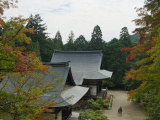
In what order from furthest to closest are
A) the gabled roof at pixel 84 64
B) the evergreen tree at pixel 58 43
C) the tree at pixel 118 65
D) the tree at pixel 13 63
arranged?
the evergreen tree at pixel 58 43 → the tree at pixel 118 65 → the gabled roof at pixel 84 64 → the tree at pixel 13 63

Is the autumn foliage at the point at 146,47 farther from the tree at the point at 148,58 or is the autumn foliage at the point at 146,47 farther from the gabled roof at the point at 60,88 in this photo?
the gabled roof at the point at 60,88

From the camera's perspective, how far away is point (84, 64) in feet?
65.8

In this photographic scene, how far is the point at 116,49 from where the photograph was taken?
101 ft

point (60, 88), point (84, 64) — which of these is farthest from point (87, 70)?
point (60, 88)

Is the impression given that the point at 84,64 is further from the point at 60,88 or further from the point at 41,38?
the point at 41,38

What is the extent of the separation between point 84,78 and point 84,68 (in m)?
2.95

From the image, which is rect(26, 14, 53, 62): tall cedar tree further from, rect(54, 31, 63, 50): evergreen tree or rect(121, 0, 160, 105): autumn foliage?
rect(121, 0, 160, 105): autumn foliage

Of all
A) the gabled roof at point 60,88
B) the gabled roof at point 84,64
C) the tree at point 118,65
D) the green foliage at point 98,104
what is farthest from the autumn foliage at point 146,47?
the tree at point 118,65

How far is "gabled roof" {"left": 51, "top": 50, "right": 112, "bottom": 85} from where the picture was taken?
16.9 metres

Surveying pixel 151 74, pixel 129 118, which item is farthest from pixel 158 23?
pixel 129 118

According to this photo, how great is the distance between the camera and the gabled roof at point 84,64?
55.5ft

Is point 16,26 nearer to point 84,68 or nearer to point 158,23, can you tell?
point 158,23

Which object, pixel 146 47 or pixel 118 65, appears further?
pixel 118 65

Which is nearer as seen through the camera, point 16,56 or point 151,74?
point 16,56
